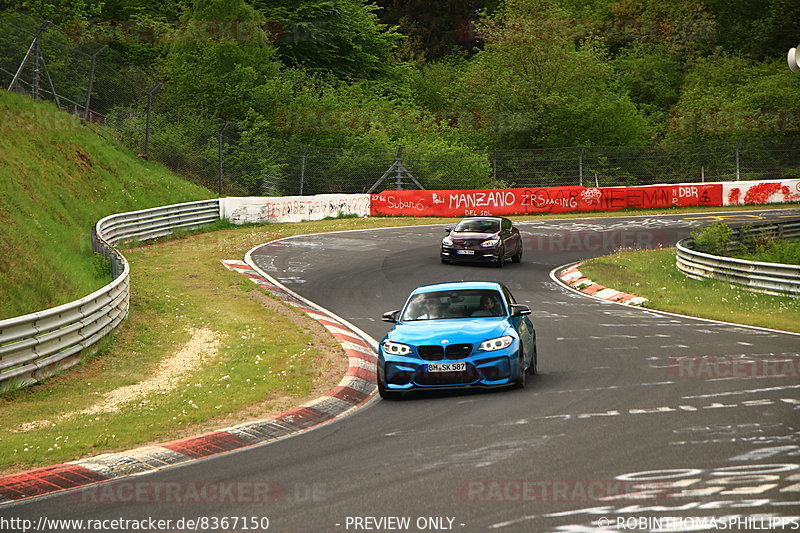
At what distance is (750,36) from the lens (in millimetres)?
76562

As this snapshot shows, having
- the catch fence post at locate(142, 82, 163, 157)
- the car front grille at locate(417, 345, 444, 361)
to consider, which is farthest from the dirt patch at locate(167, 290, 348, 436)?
the catch fence post at locate(142, 82, 163, 157)

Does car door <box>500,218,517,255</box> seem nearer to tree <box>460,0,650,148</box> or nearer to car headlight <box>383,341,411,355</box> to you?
car headlight <box>383,341,411,355</box>

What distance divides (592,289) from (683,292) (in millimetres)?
2408

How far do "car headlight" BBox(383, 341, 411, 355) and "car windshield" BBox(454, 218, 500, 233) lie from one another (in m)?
16.1

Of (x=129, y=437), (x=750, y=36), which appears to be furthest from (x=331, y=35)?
(x=129, y=437)

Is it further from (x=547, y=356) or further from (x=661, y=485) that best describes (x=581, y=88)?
(x=661, y=485)

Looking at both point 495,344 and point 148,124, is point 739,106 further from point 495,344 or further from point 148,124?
point 495,344

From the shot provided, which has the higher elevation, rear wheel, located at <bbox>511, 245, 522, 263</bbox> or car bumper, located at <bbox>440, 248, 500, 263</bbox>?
car bumper, located at <bbox>440, 248, 500, 263</bbox>

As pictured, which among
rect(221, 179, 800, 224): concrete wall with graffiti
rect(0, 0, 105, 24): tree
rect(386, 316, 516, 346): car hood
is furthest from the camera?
rect(0, 0, 105, 24): tree

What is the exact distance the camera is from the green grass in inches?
755

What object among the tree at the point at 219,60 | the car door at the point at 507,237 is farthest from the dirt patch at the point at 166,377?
the tree at the point at 219,60

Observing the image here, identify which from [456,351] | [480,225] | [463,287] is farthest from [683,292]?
[456,351]

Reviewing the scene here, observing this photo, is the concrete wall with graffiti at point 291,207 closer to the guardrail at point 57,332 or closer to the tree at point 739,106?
the guardrail at point 57,332

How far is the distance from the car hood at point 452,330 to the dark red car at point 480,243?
1482 centimetres
